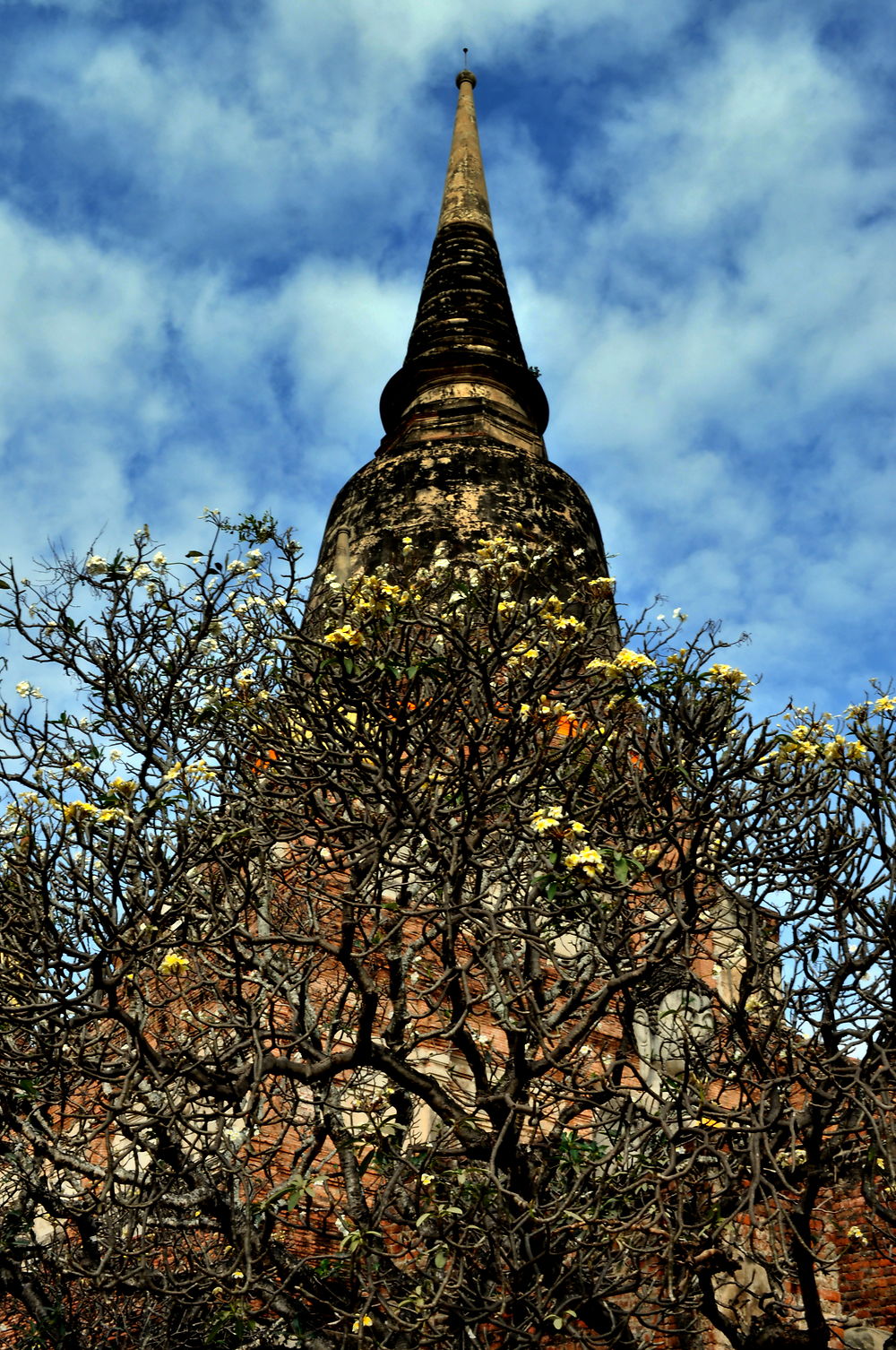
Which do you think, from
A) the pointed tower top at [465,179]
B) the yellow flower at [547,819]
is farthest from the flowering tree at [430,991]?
the pointed tower top at [465,179]

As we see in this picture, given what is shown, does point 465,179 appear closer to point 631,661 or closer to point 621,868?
point 631,661

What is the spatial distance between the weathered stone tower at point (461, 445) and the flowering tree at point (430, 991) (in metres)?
3.52

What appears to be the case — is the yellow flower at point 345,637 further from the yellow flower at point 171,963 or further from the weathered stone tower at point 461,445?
the weathered stone tower at point 461,445

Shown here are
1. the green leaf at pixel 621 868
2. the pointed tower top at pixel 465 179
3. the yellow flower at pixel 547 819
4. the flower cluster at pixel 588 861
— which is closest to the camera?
the flower cluster at pixel 588 861

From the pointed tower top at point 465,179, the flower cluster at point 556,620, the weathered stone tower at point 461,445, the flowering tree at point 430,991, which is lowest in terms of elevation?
the flowering tree at point 430,991

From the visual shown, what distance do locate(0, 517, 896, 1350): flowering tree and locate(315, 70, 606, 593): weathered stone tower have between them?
3.52 meters

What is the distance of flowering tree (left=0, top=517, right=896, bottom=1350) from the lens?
459 cm

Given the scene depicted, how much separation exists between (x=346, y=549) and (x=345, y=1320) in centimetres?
721

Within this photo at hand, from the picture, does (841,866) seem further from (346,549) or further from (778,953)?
(346,549)

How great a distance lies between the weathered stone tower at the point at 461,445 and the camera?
10695mm

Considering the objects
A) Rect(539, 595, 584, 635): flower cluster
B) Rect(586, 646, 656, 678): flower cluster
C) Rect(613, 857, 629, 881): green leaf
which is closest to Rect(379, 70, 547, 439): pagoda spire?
Rect(539, 595, 584, 635): flower cluster

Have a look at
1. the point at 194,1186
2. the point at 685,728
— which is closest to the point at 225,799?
the point at 194,1186

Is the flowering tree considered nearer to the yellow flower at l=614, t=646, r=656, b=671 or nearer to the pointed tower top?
the yellow flower at l=614, t=646, r=656, b=671

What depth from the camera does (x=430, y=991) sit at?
4586 mm
